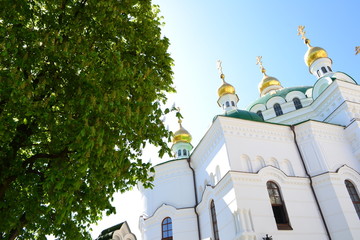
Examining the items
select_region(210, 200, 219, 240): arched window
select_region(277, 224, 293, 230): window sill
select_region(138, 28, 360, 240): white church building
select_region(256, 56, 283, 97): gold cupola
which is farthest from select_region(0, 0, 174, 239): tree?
select_region(256, 56, 283, 97): gold cupola

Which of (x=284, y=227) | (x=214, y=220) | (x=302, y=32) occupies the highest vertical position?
(x=302, y=32)

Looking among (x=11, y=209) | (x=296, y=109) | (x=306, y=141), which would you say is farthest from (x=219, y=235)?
(x=296, y=109)

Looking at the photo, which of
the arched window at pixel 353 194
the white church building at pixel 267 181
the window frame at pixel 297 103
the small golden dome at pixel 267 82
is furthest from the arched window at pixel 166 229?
the small golden dome at pixel 267 82

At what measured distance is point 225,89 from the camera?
19.5 m

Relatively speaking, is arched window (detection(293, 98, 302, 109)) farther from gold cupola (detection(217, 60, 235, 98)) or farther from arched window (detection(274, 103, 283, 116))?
gold cupola (detection(217, 60, 235, 98))

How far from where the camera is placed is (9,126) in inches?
211

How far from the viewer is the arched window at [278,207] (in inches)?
441

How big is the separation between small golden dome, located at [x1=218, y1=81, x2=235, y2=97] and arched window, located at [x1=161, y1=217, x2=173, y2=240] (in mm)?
8943

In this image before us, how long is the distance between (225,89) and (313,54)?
6506mm

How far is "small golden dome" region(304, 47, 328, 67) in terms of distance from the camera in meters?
19.8

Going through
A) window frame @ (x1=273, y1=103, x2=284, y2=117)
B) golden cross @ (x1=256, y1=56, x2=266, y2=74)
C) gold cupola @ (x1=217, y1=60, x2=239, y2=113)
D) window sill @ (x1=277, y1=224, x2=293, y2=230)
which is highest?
golden cross @ (x1=256, y1=56, x2=266, y2=74)

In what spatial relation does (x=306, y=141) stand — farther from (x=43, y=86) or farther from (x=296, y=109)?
(x=43, y=86)

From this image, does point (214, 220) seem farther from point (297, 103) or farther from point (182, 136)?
point (297, 103)

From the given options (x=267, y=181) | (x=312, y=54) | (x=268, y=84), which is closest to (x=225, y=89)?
(x=312, y=54)
